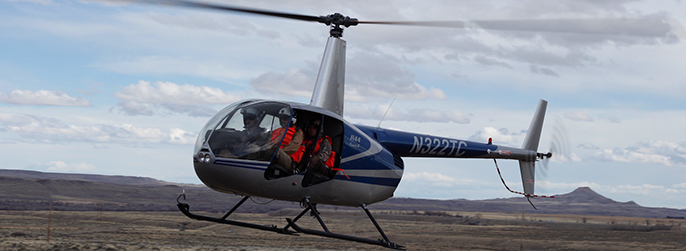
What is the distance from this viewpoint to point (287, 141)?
11.7 m

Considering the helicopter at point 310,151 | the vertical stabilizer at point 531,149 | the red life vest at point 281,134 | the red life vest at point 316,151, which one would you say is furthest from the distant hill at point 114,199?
the red life vest at point 281,134

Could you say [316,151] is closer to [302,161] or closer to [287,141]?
[302,161]

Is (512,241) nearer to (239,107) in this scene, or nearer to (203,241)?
(203,241)

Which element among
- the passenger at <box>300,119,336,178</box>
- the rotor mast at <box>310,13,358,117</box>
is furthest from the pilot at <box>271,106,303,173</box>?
the rotor mast at <box>310,13,358,117</box>

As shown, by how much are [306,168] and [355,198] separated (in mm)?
1897

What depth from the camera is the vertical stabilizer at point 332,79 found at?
1605 centimetres

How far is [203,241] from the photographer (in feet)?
121

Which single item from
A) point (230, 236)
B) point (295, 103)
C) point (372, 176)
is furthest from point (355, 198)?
point (230, 236)

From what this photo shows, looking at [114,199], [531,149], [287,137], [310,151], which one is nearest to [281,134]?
[287,137]

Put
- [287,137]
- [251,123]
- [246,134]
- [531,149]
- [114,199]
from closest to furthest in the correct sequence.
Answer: [246,134] → [251,123] → [287,137] → [531,149] → [114,199]

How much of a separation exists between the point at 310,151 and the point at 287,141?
66 centimetres

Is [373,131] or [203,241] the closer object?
[373,131]

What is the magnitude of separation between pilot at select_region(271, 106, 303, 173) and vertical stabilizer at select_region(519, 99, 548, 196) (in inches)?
431

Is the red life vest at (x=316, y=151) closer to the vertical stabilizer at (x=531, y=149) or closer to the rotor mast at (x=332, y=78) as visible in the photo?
the rotor mast at (x=332, y=78)
